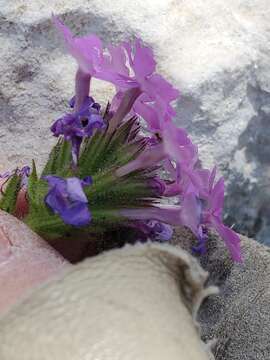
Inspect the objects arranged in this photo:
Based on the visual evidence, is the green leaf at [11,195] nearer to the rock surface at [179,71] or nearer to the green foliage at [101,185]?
the green foliage at [101,185]

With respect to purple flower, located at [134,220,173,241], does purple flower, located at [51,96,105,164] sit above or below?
above

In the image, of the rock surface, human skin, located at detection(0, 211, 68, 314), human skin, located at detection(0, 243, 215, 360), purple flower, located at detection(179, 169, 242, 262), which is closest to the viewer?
human skin, located at detection(0, 243, 215, 360)

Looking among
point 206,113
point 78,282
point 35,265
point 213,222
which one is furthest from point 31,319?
point 206,113

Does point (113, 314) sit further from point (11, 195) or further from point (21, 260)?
point (11, 195)

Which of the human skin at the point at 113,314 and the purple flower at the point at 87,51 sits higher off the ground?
the purple flower at the point at 87,51

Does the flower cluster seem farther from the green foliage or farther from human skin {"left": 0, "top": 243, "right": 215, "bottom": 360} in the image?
human skin {"left": 0, "top": 243, "right": 215, "bottom": 360}

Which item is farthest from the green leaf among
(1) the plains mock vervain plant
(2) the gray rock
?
(2) the gray rock

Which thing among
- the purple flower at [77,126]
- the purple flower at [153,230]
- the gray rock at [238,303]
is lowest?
the gray rock at [238,303]

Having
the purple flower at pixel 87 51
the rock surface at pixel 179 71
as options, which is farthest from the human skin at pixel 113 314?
the rock surface at pixel 179 71
